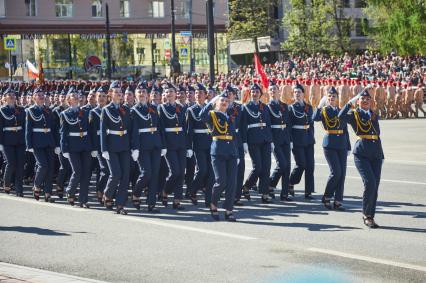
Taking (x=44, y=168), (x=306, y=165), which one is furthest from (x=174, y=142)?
(x=44, y=168)

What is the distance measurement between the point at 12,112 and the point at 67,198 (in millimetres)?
2685

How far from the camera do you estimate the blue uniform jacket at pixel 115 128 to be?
14742 millimetres

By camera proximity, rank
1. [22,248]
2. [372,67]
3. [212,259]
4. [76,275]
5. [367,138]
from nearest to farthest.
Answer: [76,275] < [212,259] < [22,248] < [367,138] < [372,67]

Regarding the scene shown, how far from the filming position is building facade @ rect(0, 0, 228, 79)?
229 feet

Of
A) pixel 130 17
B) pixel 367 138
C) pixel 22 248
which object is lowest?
pixel 22 248

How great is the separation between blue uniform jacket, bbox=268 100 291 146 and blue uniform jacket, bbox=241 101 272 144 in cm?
17

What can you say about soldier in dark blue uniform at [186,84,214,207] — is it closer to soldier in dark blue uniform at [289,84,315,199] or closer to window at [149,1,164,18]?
soldier in dark blue uniform at [289,84,315,199]

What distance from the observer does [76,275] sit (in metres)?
9.96

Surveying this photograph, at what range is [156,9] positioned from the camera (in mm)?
75688

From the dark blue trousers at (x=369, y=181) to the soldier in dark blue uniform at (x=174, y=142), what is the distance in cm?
367

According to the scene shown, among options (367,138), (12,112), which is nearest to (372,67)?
(12,112)

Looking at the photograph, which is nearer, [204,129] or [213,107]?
[213,107]

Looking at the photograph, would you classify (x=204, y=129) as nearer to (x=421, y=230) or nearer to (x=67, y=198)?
(x=67, y=198)

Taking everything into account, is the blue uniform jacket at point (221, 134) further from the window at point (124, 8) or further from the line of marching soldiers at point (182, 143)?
the window at point (124, 8)
